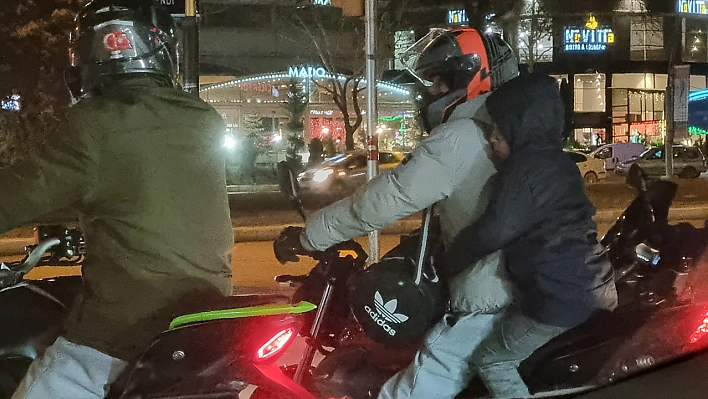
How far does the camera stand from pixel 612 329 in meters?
2.83

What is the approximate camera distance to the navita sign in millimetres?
30009

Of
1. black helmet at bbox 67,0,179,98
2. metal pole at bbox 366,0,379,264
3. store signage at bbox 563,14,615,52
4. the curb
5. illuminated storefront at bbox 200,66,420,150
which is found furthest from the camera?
store signage at bbox 563,14,615,52

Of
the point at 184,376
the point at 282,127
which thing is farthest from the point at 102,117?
the point at 282,127

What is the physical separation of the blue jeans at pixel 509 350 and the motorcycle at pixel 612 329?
0.03 m

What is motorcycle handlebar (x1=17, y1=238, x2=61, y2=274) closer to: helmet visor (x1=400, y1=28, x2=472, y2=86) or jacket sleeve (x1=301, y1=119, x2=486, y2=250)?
jacket sleeve (x1=301, y1=119, x2=486, y2=250)

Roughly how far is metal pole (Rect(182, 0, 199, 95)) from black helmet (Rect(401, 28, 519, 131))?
5.55 metres

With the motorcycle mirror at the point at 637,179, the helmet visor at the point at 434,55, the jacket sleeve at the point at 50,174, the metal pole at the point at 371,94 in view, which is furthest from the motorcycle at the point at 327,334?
the metal pole at the point at 371,94

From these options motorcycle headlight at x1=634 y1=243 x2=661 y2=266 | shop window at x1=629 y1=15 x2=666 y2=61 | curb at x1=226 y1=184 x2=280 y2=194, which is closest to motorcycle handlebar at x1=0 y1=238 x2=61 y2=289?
motorcycle headlight at x1=634 y1=243 x2=661 y2=266

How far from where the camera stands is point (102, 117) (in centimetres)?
237

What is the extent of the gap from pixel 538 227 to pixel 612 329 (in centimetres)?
45

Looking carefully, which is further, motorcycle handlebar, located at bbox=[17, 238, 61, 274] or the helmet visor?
the helmet visor

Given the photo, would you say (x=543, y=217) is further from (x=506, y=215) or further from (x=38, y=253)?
(x=38, y=253)

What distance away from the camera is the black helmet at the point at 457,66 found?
3.12m

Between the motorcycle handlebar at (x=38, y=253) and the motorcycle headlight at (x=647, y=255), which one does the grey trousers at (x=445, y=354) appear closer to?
the motorcycle headlight at (x=647, y=255)
